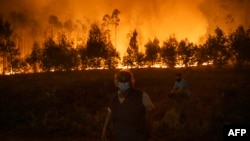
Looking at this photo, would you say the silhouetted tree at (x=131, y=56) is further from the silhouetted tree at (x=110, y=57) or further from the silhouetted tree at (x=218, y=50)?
the silhouetted tree at (x=218, y=50)

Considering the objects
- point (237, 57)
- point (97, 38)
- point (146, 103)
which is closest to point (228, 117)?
point (146, 103)

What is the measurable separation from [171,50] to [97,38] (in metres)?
13.0

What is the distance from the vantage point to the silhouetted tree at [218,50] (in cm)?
5731

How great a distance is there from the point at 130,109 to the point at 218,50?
52390 millimetres

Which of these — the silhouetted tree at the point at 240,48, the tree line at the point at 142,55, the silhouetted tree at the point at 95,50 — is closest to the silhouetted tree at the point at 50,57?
the tree line at the point at 142,55

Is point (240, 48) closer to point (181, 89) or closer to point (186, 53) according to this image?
point (186, 53)

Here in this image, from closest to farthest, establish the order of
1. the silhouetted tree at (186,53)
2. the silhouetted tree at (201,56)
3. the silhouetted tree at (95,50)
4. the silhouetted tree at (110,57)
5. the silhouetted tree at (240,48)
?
the silhouetted tree at (240,48) → the silhouetted tree at (201,56) → the silhouetted tree at (186,53) → the silhouetted tree at (95,50) → the silhouetted tree at (110,57)

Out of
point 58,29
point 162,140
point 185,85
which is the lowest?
point 162,140

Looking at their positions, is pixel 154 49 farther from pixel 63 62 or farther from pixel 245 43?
pixel 245 43

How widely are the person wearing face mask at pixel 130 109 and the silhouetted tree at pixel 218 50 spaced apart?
49.9 meters

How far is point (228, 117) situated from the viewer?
1742 cm

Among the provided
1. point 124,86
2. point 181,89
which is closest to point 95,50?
point 181,89

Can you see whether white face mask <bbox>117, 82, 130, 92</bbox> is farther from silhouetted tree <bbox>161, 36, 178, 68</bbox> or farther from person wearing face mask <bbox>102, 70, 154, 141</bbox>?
silhouetted tree <bbox>161, 36, 178, 68</bbox>

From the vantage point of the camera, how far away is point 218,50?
58.8 metres
